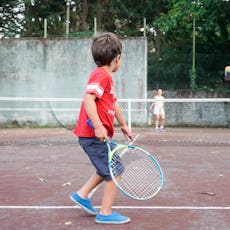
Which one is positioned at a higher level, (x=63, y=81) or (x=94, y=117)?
(x=63, y=81)

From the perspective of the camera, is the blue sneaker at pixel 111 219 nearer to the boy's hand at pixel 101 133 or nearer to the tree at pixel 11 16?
the boy's hand at pixel 101 133

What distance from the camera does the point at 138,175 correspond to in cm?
468

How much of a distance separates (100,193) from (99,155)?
1503mm

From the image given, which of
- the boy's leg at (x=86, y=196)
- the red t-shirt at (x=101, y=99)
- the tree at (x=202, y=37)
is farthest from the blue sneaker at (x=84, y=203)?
the tree at (x=202, y=37)

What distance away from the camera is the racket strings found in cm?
415

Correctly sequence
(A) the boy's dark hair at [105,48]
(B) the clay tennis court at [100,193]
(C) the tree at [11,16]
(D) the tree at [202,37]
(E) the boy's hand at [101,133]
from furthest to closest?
1. (C) the tree at [11,16]
2. (D) the tree at [202,37]
3. (B) the clay tennis court at [100,193]
4. (A) the boy's dark hair at [105,48]
5. (E) the boy's hand at [101,133]

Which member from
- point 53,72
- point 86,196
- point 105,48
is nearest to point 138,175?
point 86,196

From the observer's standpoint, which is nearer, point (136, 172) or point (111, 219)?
point (111, 219)

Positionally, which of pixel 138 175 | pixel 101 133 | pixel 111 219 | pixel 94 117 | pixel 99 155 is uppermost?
pixel 94 117

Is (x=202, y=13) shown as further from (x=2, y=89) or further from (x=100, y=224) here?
(x=100, y=224)

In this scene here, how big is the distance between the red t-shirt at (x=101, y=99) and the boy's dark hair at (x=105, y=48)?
0.34 ft

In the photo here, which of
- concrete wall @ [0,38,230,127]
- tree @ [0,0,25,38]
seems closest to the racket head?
concrete wall @ [0,38,230,127]

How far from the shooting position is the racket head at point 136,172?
398 centimetres

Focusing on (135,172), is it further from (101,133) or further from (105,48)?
(105,48)
